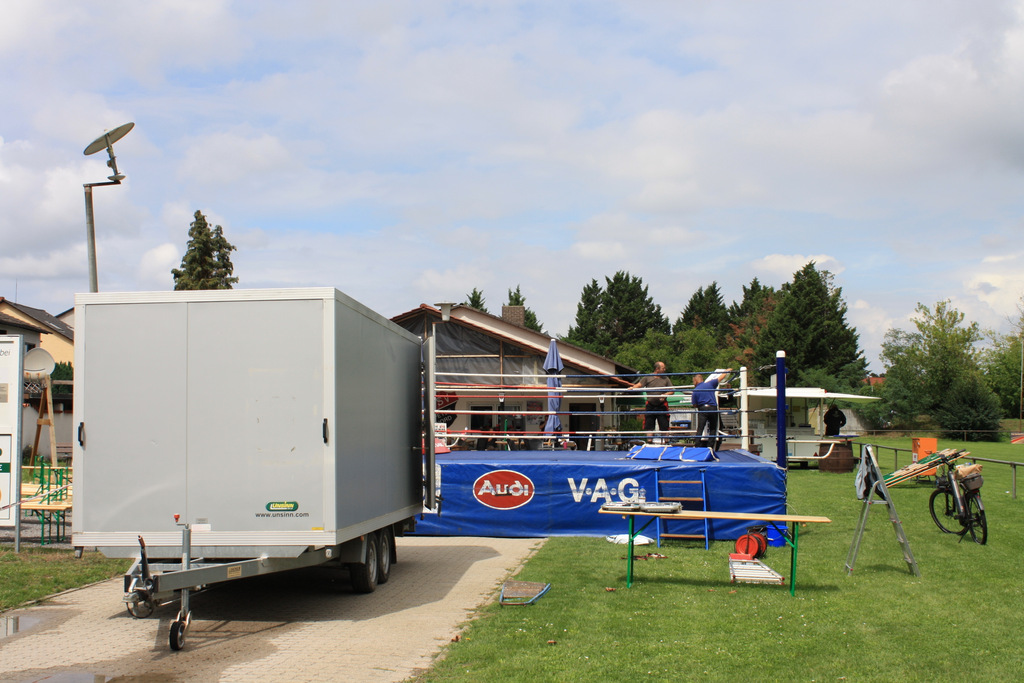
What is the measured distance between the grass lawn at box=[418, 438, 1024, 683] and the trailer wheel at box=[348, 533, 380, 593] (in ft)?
4.98

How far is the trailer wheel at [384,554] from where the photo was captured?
9.31 metres

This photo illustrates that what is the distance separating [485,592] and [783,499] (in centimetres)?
488

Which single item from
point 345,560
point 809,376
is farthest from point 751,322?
point 345,560

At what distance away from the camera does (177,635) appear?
21.3 ft

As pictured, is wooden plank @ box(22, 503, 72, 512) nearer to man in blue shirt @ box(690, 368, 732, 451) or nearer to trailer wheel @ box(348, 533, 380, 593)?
trailer wheel @ box(348, 533, 380, 593)

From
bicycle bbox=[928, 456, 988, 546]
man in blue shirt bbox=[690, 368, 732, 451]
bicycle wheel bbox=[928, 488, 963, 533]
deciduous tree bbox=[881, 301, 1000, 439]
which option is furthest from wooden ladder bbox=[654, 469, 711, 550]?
deciduous tree bbox=[881, 301, 1000, 439]

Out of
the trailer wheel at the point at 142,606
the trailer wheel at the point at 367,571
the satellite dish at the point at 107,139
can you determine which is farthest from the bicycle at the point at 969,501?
the satellite dish at the point at 107,139

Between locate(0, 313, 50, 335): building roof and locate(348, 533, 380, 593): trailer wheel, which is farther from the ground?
locate(0, 313, 50, 335): building roof

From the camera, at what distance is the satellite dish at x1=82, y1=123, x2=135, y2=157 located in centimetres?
1162

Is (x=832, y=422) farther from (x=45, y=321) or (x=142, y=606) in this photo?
(x=45, y=321)

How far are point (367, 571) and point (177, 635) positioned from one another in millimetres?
2527

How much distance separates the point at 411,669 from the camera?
238 inches

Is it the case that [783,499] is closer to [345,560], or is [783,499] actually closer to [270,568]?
[345,560]

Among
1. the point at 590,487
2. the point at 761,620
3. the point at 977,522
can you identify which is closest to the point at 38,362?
the point at 590,487
